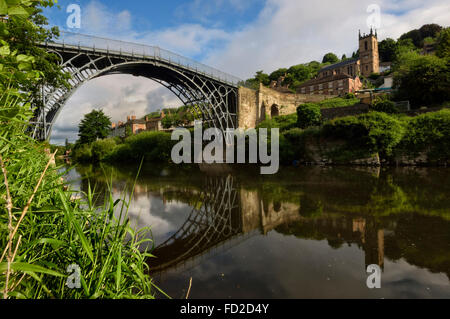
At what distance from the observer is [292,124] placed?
3039 cm

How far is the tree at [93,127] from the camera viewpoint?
44844 mm

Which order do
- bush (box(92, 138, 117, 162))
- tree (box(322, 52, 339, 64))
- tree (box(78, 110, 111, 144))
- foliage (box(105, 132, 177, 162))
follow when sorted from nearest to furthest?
foliage (box(105, 132, 177, 162))
bush (box(92, 138, 117, 162))
tree (box(78, 110, 111, 144))
tree (box(322, 52, 339, 64))

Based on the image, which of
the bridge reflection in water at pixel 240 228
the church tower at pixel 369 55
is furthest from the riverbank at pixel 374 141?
the church tower at pixel 369 55

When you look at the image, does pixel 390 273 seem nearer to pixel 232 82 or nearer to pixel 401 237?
pixel 401 237

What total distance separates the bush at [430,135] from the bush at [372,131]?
0.67m

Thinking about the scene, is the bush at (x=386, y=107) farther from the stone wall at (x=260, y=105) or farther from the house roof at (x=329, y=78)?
the house roof at (x=329, y=78)

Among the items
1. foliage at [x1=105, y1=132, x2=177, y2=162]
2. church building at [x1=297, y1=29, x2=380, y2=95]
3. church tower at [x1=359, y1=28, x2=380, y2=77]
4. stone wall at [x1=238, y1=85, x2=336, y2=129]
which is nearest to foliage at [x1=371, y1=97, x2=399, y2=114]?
stone wall at [x1=238, y1=85, x2=336, y2=129]

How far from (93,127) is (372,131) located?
45.6m

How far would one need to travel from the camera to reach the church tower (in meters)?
63.8

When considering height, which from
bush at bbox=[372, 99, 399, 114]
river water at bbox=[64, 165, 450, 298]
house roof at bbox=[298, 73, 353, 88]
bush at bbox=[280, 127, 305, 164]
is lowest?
river water at bbox=[64, 165, 450, 298]

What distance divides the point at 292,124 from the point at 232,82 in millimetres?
9627

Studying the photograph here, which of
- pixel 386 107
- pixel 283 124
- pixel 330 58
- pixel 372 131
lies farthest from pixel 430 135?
pixel 330 58

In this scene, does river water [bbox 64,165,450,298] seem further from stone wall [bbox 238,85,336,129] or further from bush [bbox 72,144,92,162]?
bush [bbox 72,144,92,162]

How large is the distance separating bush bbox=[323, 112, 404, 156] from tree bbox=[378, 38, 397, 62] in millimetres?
67312
